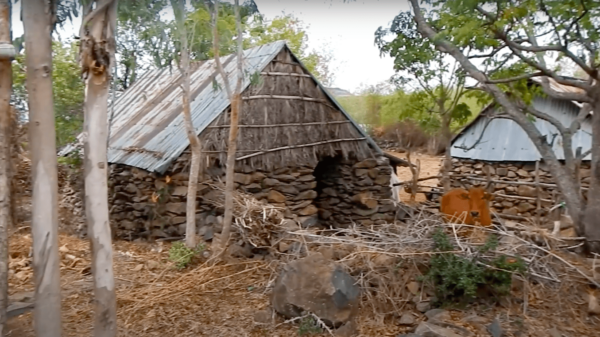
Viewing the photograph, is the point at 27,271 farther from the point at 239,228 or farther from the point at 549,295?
the point at 549,295

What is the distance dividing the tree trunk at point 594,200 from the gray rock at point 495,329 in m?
1.67

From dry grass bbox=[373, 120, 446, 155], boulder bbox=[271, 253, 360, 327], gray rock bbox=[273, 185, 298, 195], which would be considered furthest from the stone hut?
dry grass bbox=[373, 120, 446, 155]

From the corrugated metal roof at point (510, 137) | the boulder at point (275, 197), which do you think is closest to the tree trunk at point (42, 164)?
the boulder at point (275, 197)

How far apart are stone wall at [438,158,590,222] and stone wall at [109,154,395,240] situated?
3.54 meters

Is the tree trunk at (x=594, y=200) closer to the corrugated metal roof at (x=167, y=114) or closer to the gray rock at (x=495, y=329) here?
the gray rock at (x=495, y=329)

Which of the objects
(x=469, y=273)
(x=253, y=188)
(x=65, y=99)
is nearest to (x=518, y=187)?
(x=253, y=188)

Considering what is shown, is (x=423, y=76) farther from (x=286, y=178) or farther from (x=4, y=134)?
(x=4, y=134)

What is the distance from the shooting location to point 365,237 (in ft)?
17.4

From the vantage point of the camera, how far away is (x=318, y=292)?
438cm

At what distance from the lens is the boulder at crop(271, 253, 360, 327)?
4336mm

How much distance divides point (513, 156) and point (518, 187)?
0.82 metres

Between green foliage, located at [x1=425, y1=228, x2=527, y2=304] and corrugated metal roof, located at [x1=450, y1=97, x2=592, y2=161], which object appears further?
corrugated metal roof, located at [x1=450, y1=97, x2=592, y2=161]

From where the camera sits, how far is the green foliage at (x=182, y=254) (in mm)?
6086

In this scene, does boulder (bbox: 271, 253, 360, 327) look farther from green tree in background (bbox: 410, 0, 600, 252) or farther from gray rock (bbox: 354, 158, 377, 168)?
gray rock (bbox: 354, 158, 377, 168)
